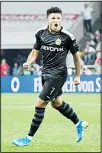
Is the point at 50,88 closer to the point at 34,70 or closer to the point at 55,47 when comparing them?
the point at 55,47

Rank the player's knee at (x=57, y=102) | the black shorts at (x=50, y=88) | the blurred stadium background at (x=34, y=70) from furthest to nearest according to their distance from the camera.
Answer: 1. the blurred stadium background at (x=34, y=70)
2. the player's knee at (x=57, y=102)
3. the black shorts at (x=50, y=88)

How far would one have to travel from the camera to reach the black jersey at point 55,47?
10.1 metres

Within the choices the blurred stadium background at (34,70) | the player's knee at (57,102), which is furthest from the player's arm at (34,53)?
the blurred stadium background at (34,70)

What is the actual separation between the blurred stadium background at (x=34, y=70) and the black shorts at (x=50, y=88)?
219 cm

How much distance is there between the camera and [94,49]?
32.0 meters

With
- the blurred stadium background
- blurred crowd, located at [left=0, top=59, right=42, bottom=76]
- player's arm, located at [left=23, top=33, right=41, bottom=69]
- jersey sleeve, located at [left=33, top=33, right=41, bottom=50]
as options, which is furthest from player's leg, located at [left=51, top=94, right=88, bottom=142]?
blurred crowd, located at [left=0, top=59, right=42, bottom=76]

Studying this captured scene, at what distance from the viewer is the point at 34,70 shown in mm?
30828

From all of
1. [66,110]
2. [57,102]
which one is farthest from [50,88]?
[66,110]

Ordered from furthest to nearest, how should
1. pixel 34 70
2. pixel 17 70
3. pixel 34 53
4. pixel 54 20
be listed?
1. pixel 17 70
2. pixel 34 70
3. pixel 34 53
4. pixel 54 20

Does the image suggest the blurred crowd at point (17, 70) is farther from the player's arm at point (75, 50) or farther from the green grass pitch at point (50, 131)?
the player's arm at point (75, 50)

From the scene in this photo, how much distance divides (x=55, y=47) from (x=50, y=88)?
0.66m

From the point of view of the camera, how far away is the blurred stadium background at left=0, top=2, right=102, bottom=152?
14985 millimetres

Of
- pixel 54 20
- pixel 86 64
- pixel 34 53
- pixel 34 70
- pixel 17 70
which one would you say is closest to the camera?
pixel 54 20

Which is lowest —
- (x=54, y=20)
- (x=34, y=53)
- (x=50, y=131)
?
(x=50, y=131)
